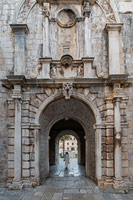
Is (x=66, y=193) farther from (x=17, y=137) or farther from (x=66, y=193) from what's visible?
(x=17, y=137)

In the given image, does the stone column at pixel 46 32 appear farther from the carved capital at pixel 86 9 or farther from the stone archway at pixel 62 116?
the stone archway at pixel 62 116

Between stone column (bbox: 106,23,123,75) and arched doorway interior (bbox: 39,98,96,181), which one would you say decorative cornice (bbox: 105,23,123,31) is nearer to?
stone column (bbox: 106,23,123,75)

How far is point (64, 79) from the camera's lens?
7.78m

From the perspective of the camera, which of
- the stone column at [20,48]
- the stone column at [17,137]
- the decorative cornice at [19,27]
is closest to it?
the stone column at [17,137]

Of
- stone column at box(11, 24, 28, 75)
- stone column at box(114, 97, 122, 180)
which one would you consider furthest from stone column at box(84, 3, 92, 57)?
stone column at box(11, 24, 28, 75)

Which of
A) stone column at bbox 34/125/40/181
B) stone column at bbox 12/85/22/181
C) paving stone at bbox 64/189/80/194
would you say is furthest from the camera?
stone column at bbox 34/125/40/181

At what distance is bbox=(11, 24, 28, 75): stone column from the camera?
7902mm

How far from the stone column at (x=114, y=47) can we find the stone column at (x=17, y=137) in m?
3.66

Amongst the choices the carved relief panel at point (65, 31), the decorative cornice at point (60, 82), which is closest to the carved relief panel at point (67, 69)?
the decorative cornice at point (60, 82)

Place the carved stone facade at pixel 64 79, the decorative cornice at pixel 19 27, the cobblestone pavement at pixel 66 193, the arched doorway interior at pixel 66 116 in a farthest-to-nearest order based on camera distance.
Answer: the arched doorway interior at pixel 66 116 → the decorative cornice at pixel 19 27 → the carved stone facade at pixel 64 79 → the cobblestone pavement at pixel 66 193

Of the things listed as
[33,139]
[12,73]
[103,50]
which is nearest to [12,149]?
[33,139]

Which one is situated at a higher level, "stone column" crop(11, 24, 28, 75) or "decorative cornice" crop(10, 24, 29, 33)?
"decorative cornice" crop(10, 24, 29, 33)

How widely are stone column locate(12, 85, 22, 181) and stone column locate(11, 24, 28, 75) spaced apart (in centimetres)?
76

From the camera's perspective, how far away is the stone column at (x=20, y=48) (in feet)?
25.9
